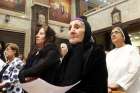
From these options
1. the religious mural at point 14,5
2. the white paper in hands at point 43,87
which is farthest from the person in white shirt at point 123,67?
the religious mural at point 14,5

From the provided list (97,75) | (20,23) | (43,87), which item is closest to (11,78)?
(43,87)

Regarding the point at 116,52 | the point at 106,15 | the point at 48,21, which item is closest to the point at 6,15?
the point at 48,21

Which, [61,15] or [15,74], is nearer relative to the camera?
[15,74]

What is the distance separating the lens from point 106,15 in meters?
10.3

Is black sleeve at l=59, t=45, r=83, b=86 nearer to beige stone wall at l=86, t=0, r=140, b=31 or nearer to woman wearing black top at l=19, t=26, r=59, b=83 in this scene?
woman wearing black top at l=19, t=26, r=59, b=83

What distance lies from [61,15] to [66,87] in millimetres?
10390

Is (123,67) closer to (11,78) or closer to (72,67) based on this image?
(72,67)

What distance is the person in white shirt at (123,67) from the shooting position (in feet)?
9.26

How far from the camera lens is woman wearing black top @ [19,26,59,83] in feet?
7.54

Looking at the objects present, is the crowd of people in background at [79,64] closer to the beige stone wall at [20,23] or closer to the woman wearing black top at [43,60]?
the woman wearing black top at [43,60]

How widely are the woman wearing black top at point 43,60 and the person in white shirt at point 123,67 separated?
81 centimetres

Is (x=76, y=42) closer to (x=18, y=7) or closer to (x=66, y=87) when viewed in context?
(x=66, y=87)

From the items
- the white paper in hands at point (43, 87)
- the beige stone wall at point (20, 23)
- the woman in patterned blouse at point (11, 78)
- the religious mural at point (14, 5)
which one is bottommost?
the woman in patterned blouse at point (11, 78)

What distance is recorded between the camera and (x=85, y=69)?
1.72 metres
